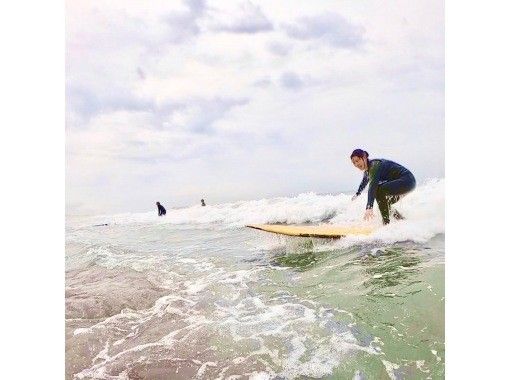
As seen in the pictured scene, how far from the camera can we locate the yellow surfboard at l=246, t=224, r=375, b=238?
279cm

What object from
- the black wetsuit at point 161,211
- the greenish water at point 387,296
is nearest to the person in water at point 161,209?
the black wetsuit at point 161,211

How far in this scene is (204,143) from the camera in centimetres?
286

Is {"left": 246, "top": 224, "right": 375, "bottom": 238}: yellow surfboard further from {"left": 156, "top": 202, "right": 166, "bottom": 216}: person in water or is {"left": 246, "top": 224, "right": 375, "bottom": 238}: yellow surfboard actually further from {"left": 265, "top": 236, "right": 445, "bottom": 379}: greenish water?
{"left": 156, "top": 202, "right": 166, "bottom": 216}: person in water

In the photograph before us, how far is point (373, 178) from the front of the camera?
9.18 ft

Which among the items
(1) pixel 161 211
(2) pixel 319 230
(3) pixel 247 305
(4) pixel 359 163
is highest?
Answer: (4) pixel 359 163

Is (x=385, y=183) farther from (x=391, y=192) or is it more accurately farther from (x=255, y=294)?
(x=255, y=294)

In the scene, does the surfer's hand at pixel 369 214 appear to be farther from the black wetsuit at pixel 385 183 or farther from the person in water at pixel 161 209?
the person in water at pixel 161 209

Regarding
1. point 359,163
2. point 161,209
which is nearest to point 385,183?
point 359,163

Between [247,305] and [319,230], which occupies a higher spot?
[319,230]

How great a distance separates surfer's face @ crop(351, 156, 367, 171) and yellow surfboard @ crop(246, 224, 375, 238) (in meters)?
0.30

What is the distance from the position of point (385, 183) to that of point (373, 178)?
64 mm

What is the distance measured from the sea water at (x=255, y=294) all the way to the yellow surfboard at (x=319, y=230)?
3cm

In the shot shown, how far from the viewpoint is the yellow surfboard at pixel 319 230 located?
A: 2789 millimetres
